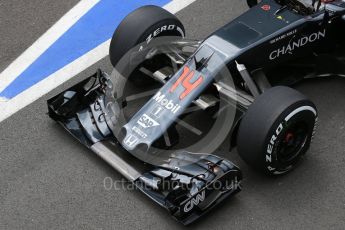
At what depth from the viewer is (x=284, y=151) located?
5004 mm

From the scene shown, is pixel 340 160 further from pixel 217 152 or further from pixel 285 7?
pixel 285 7

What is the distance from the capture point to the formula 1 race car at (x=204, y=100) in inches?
188

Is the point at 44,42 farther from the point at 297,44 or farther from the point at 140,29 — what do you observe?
the point at 297,44

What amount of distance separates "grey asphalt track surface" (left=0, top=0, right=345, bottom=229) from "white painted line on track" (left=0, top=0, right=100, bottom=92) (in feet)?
2.13

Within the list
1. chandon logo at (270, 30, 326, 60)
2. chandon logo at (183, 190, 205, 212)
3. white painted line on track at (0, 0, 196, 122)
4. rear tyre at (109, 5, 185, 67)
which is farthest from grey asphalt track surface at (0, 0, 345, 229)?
rear tyre at (109, 5, 185, 67)

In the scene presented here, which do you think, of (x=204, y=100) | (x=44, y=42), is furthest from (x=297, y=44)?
(x=44, y=42)

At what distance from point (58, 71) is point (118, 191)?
1937mm

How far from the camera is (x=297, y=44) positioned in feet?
18.1

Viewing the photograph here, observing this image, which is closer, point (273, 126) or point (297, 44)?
point (273, 126)

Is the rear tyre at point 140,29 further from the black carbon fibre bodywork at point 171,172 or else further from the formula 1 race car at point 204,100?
the black carbon fibre bodywork at point 171,172

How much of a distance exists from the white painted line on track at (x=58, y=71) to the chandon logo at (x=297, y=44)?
6.77 feet

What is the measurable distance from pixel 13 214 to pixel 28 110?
4.34 ft

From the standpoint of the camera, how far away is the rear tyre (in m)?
5.74

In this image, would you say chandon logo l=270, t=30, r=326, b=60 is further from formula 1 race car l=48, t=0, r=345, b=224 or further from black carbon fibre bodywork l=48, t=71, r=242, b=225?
black carbon fibre bodywork l=48, t=71, r=242, b=225
